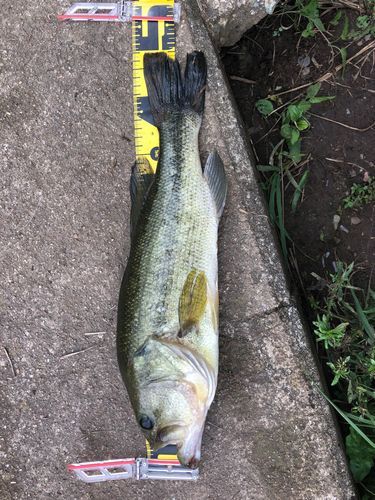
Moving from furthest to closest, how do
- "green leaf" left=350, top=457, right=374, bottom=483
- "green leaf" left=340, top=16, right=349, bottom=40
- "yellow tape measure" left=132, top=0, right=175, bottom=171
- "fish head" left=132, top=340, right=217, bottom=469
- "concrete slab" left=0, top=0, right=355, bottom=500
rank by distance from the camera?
"green leaf" left=340, top=16, right=349, bottom=40, "yellow tape measure" left=132, top=0, right=175, bottom=171, "concrete slab" left=0, top=0, right=355, bottom=500, "green leaf" left=350, top=457, right=374, bottom=483, "fish head" left=132, top=340, right=217, bottom=469

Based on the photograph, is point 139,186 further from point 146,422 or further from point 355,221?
point 355,221

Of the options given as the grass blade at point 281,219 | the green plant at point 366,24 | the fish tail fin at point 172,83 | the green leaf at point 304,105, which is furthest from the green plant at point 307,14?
the grass blade at point 281,219

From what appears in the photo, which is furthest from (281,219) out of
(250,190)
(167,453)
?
(167,453)

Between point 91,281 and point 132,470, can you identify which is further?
point 91,281

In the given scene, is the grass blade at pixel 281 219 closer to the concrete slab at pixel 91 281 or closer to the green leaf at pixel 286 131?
A: the concrete slab at pixel 91 281

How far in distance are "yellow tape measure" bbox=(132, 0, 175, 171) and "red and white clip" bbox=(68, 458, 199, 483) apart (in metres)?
2.54

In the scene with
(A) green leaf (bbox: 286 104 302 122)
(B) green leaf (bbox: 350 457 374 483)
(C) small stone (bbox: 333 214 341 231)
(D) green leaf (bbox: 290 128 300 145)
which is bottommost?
(B) green leaf (bbox: 350 457 374 483)

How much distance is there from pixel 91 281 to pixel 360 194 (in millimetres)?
2581

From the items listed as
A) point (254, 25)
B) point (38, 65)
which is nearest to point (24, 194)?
point (38, 65)

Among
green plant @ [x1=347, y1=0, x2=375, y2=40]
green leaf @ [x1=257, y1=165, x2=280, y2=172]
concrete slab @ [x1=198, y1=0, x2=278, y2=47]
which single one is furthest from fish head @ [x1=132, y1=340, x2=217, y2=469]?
green plant @ [x1=347, y1=0, x2=375, y2=40]

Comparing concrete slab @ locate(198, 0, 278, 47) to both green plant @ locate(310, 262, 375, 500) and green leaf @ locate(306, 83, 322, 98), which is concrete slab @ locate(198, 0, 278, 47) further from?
green plant @ locate(310, 262, 375, 500)

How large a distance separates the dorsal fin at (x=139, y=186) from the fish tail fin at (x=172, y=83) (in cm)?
40

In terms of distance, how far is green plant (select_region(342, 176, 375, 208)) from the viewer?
2.95 meters

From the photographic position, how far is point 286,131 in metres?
3.03
